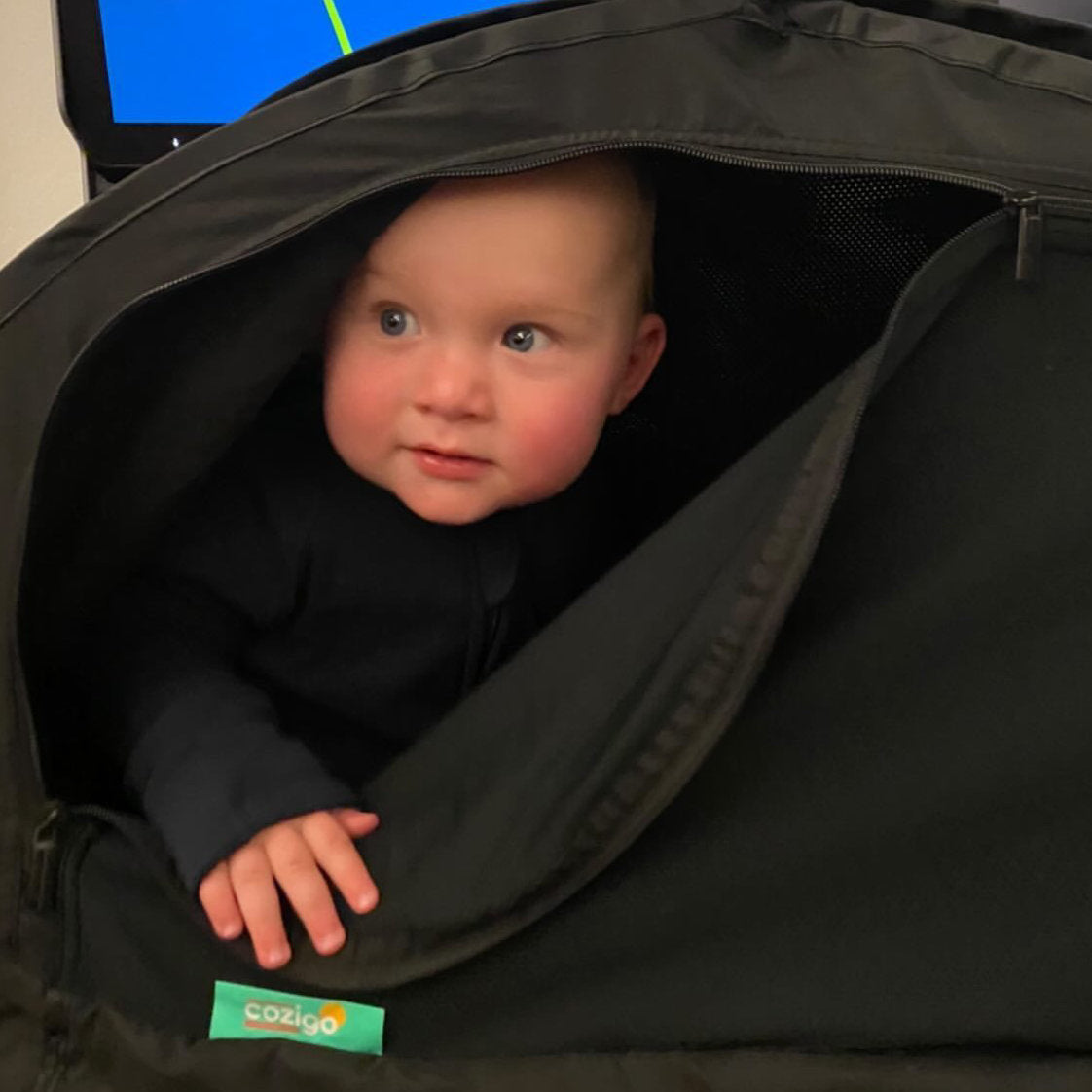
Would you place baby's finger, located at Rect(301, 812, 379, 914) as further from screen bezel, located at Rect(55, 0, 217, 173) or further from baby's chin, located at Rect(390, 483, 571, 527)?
screen bezel, located at Rect(55, 0, 217, 173)

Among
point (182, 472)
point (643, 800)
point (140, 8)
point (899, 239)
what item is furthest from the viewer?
point (140, 8)

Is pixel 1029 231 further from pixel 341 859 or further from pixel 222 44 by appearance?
pixel 222 44

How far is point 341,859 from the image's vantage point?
0.46m

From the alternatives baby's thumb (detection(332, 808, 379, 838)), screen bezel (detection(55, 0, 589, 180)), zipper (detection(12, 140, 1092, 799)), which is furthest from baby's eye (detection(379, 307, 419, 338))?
screen bezel (detection(55, 0, 589, 180))

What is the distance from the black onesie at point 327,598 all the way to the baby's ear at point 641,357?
0.09 m

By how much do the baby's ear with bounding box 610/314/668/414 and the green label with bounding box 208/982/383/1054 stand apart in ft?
1.21

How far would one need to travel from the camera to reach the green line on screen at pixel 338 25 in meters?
1.00

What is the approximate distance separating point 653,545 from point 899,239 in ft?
0.93

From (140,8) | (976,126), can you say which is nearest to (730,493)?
(976,126)

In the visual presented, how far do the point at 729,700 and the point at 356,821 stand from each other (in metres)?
0.16

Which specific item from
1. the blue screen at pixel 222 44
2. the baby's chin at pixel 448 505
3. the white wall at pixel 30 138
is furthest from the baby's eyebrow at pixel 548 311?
the white wall at pixel 30 138

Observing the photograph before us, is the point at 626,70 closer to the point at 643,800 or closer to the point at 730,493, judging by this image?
the point at 730,493

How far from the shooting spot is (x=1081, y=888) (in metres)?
0.45

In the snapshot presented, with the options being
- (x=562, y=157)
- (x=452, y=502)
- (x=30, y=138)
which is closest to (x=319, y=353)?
(x=452, y=502)
